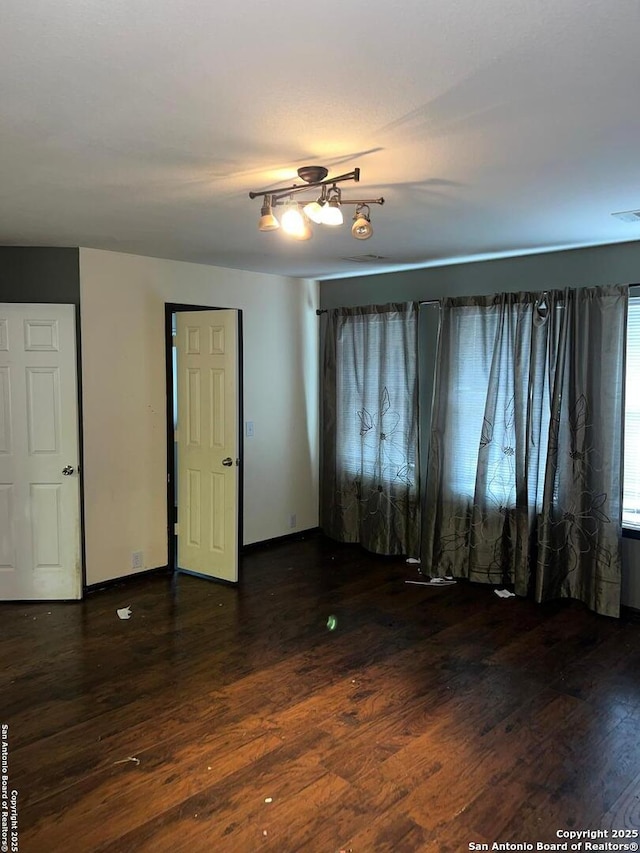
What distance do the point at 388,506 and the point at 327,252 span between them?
2.17 meters

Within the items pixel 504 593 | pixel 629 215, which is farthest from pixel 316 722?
pixel 629 215

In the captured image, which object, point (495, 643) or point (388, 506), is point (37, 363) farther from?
point (495, 643)

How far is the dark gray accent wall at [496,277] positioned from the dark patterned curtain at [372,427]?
0.20 m

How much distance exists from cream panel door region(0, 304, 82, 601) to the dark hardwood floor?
262 millimetres

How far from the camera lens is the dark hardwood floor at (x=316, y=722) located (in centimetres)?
218

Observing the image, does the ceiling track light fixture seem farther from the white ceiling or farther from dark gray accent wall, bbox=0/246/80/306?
dark gray accent wall, bbox=0/246/80/306

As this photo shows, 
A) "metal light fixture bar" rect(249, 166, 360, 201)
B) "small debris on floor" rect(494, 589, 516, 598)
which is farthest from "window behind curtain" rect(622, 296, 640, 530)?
"metal light fixture bar" rect(249, 166, 360, 201)

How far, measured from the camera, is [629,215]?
3145mm

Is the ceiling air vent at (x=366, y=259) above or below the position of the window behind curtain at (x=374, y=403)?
above

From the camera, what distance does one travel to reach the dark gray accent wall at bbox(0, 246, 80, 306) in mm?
4055

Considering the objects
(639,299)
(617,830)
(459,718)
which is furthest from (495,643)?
(639,299)

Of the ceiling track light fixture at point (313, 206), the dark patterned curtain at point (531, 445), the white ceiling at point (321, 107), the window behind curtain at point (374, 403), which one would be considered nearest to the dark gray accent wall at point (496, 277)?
the dark patterned curtain at point (531, 445)

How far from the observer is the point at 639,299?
382cm

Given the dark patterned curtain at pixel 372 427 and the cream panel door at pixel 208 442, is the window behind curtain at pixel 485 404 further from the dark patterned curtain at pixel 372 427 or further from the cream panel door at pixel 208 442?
the cream panel door at pixel 208 442
